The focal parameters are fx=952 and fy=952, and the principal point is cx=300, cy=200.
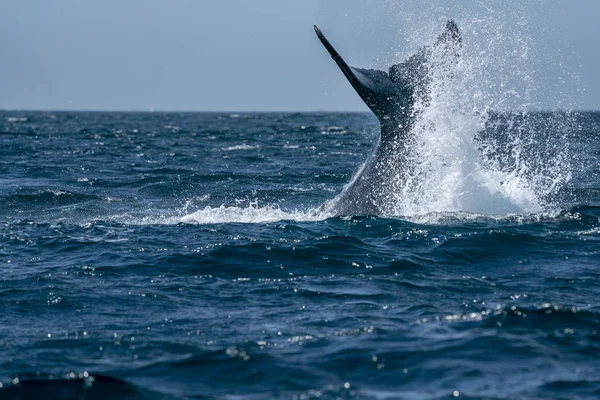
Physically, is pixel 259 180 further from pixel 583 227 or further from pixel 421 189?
pixel 583 227

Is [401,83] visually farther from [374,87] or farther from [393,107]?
[374,87]

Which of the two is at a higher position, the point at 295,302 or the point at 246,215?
the point at 246,215

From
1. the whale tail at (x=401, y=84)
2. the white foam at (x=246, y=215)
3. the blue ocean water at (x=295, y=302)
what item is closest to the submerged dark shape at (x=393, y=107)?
the whale tail at (x=401, y=84)

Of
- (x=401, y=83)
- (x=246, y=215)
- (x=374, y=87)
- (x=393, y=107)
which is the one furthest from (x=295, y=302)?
(x=246, y=215)

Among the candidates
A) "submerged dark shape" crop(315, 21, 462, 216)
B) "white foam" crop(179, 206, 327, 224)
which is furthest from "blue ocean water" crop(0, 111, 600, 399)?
"submerged dark shape" crop(315, 21, 462, 216)

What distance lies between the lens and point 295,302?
9539mm

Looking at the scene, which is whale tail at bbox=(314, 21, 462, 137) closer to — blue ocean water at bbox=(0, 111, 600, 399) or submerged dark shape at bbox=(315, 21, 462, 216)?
submerged dark shape at bbox=(315, 21, 462, 216)

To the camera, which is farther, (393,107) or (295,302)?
(393,107)

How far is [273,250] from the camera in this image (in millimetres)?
12219

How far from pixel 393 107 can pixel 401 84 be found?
0.37 meters

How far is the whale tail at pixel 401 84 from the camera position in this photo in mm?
13156

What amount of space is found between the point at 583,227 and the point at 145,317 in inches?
289

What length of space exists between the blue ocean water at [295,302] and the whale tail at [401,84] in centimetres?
160

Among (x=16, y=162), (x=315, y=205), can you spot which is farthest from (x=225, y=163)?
(x=315, y=205)
